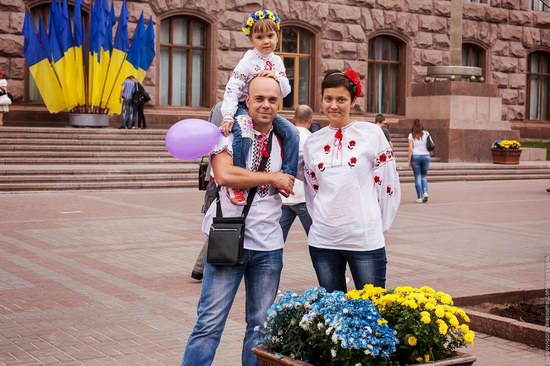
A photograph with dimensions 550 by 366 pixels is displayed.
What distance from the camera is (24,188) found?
2084 centimetres

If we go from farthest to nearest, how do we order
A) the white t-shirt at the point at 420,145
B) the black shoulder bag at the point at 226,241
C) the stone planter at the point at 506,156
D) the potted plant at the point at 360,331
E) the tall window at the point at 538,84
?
the tall window at the point at 538,84 < the stone planter at the point at 506,156 < the white t-shirt at the point at 420,145 < the black shoulder bag at the point at 226,241 < the potted plant at the point at 360,331

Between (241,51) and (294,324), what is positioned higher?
(241,51)

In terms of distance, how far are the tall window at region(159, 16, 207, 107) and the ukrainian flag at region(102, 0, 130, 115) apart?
404cm

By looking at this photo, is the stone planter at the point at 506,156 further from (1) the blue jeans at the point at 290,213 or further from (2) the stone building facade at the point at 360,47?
(1) the blue jeans at the point at 290,213

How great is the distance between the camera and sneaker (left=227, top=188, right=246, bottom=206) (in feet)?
17.2

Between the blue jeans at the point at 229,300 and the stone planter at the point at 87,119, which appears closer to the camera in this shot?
the blue jeans at the point at 229,300

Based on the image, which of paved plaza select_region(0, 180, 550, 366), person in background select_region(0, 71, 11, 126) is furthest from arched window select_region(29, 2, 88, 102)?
paved plaza select_region(0, 180, 550, 366)

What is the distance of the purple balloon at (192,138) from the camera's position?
5.18 metres

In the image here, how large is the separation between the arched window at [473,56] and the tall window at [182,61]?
12.0m

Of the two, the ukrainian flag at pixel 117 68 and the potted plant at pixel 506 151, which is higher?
the ukrainian flag at pixel 117 68

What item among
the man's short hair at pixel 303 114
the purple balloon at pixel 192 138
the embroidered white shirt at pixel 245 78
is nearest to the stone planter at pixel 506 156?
the man's short hair at pixel 303 114

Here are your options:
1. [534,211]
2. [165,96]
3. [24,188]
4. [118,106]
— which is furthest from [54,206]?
[165,96]

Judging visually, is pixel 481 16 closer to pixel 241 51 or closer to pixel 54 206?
pixel 241 51

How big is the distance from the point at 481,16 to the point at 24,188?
2433cm
